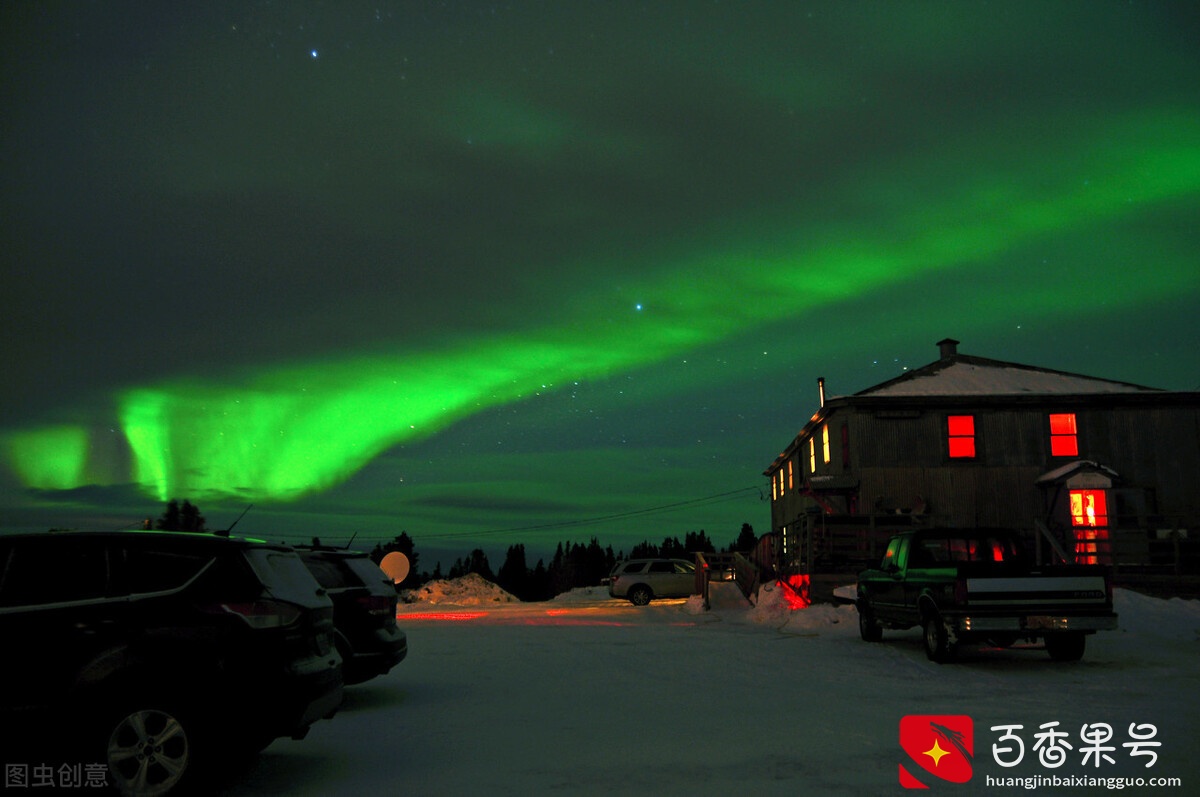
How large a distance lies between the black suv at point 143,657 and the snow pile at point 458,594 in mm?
32645

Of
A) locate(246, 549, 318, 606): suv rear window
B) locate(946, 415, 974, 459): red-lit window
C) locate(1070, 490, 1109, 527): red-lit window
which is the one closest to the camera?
locate(246, 549, 318, 606): suv rear window

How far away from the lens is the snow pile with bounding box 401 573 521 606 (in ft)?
132

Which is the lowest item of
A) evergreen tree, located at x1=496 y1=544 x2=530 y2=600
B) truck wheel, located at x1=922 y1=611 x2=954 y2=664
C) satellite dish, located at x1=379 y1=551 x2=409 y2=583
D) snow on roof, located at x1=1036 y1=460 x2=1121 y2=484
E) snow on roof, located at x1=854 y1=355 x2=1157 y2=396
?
evergreen tree, located at x1=496 y1=544 x2=530 y2=600

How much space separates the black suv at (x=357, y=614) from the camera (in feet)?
33.9

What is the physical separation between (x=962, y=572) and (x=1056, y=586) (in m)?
1.32

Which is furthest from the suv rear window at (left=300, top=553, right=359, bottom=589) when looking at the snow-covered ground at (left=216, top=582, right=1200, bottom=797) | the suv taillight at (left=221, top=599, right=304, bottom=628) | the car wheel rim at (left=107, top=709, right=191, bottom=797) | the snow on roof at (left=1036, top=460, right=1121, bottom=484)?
the snow on roof at (left=1036, top=460, right=1121, bottom=484)

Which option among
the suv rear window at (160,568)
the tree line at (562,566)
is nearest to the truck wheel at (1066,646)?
the suv rear window at (160,568)

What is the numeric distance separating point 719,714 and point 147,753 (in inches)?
210

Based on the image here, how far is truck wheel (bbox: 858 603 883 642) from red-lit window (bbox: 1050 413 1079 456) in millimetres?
17751

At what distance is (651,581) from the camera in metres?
34.4

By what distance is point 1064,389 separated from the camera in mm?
32938

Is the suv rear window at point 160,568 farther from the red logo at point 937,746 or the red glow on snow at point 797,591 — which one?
the red glow on snow at point 797,591

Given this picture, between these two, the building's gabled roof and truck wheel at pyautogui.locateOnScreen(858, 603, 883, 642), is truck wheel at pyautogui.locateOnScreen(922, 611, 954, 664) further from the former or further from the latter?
the building's gabled roof

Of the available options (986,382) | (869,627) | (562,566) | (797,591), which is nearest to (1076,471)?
(986,382)
